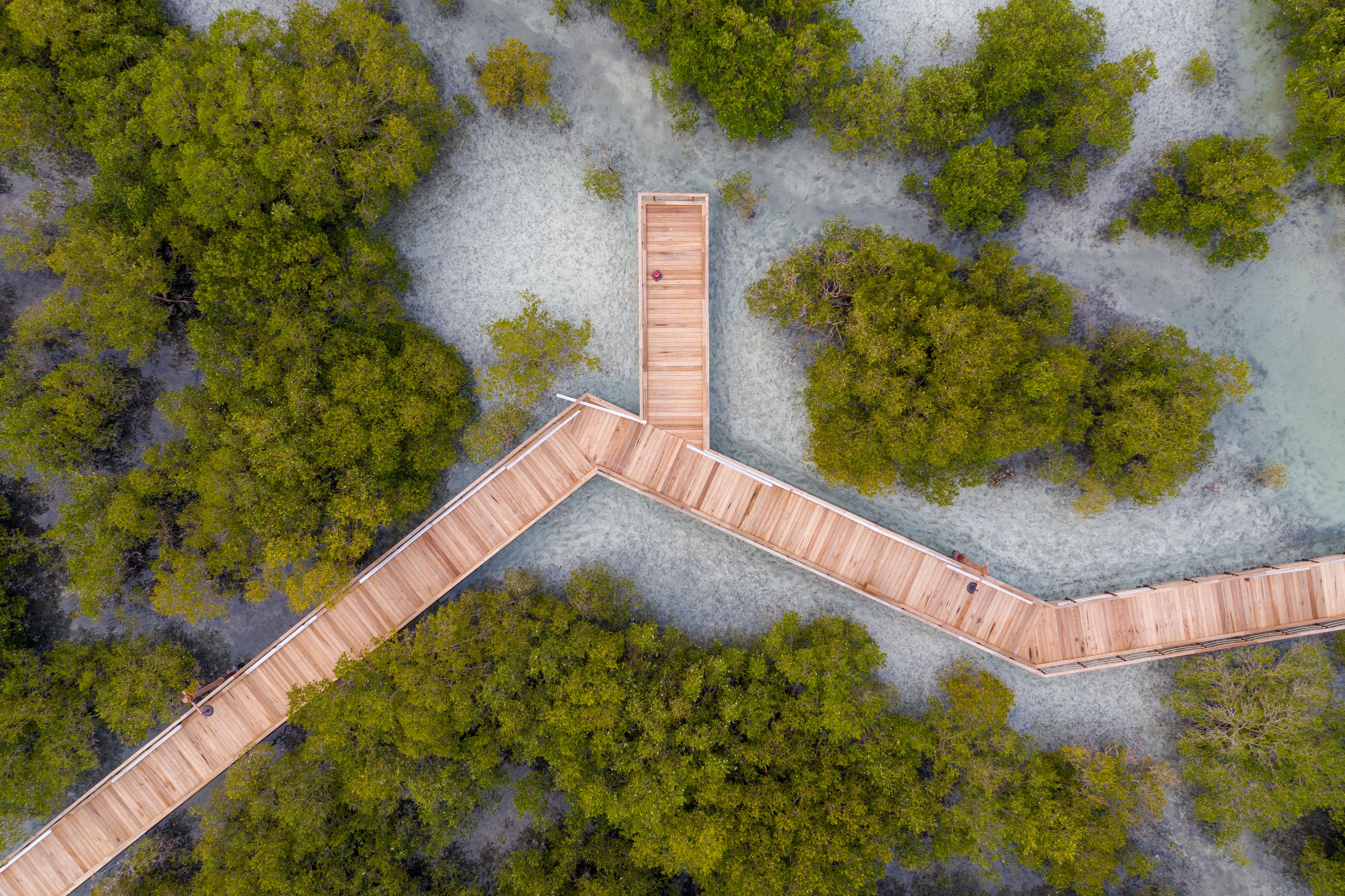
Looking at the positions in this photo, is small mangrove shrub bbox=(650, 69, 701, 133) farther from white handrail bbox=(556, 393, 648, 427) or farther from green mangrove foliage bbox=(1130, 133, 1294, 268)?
green mangrove foliage bbox=(1130, 133, 1294, 268)

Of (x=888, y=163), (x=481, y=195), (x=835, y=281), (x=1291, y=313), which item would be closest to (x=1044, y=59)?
(x=888, y=163)

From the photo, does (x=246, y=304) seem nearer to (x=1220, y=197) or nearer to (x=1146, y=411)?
(x=1146, y=411)

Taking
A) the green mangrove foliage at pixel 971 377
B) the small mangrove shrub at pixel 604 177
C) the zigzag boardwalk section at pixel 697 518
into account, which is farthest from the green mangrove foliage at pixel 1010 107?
the zigzag boardwalk section at pixel 697 518

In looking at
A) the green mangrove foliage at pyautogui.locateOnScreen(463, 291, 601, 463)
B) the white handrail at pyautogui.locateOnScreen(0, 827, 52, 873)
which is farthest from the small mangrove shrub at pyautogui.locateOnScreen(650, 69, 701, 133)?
the white handrail at pyautogui.locateOnScreen(0, 827, 52, 873)

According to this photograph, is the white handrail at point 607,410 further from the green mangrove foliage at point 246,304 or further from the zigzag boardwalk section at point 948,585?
the green mangrove foliage at point 246,304

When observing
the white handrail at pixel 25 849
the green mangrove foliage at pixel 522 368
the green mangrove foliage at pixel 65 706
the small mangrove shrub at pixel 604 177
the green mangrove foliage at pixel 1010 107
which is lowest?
the white handrail at pixel 25 849

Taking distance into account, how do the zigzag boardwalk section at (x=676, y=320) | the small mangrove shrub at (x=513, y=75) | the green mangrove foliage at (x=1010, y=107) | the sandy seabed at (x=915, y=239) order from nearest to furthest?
the green mangrove foliage at (x=1010, y=107), the small mangrove shrub at (x=513, y=75), the zigzag boardwalk section at (x=676, y=320), the sandy seabed at (x=915, y=239)

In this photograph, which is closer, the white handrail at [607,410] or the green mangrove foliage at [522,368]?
the green mangrove foliage at [522,368]

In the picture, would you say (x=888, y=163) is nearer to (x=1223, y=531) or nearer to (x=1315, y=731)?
(x=1223, y=531)
